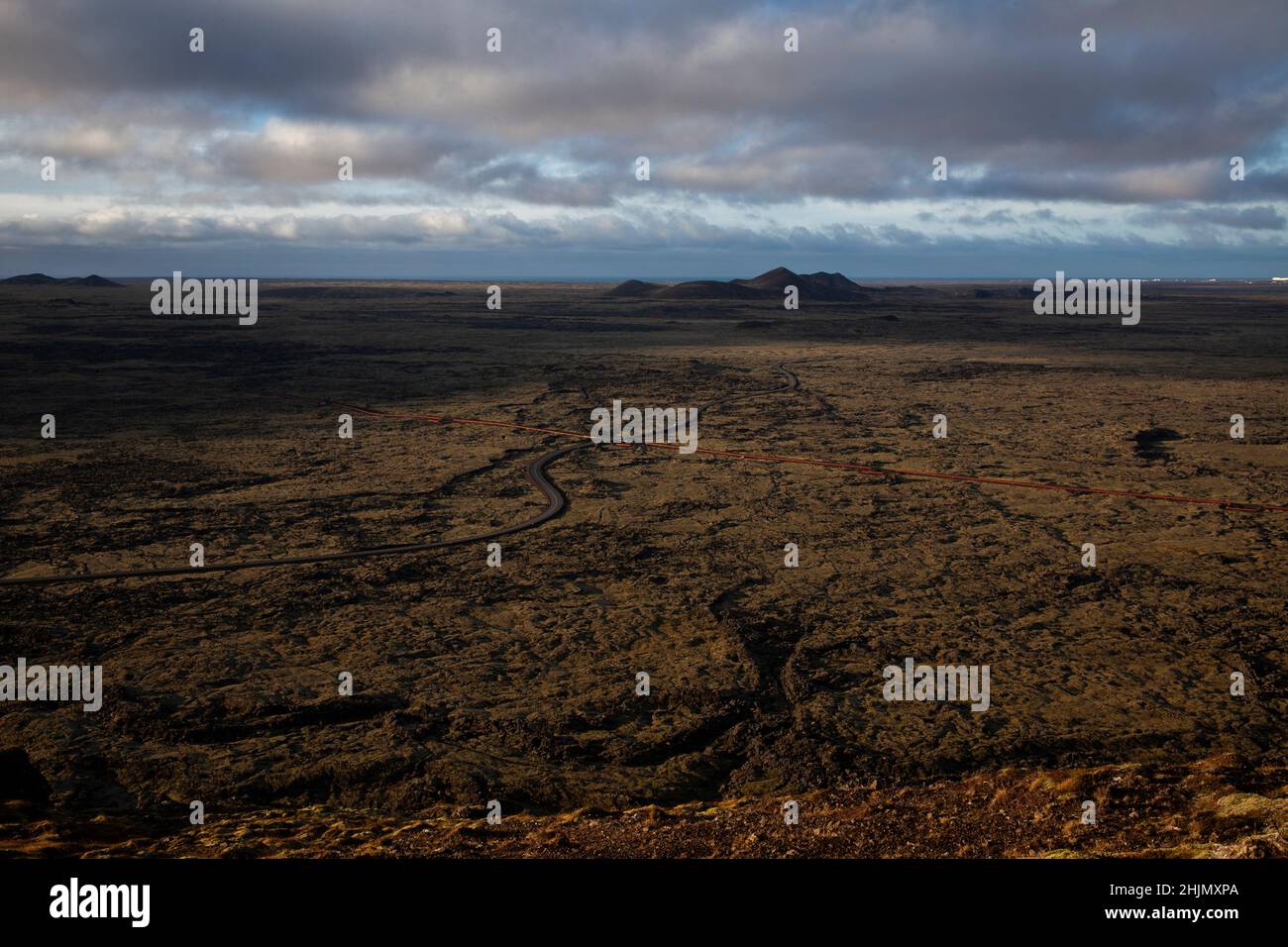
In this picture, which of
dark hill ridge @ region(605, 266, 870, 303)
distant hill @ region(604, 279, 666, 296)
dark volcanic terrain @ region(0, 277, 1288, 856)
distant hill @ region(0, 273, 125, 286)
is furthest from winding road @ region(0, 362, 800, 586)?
distant hill @ region(0, 273, 125, 286)

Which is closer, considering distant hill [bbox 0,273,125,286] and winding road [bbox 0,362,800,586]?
winding road [bbox 0,362,800,586]

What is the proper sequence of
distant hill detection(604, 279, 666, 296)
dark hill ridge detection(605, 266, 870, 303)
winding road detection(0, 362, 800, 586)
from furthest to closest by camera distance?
distant hill detection(604, 279, 666, 296)
dark hill ridge detection(605, 266, 870, 303)
winding road detection(0, 362, 800, 586)

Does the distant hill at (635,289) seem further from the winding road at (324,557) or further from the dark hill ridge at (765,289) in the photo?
the winding road at (324,557)

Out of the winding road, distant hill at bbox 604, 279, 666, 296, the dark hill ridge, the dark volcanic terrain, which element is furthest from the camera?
distant hill at bbox 604, 279, 666, 296

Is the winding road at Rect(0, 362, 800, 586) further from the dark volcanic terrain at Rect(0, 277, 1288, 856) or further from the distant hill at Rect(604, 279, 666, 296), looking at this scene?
the distant hill at Rect(604, 279, 666, 296)

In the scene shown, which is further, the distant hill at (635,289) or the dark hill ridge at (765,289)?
the distant hill at (635,289)

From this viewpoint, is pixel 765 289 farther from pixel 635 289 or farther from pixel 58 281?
pixel 58 281

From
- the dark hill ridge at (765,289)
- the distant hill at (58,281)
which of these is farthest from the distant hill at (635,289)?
the distant hill at (58,281)
